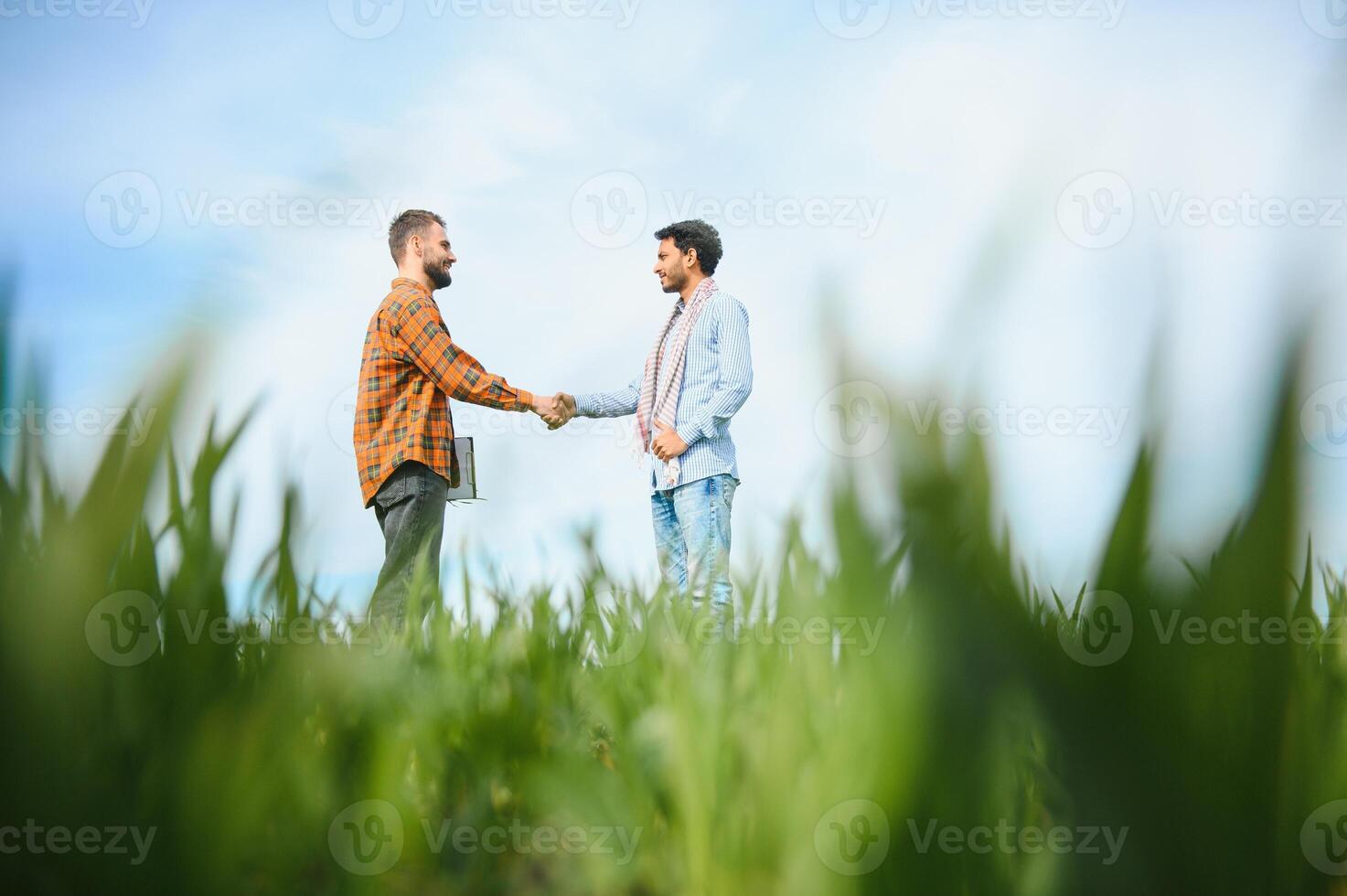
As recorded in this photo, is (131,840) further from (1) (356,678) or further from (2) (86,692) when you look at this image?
(1) (356,678)

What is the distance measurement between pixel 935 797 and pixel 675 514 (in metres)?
4.13

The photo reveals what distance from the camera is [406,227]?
5.32m

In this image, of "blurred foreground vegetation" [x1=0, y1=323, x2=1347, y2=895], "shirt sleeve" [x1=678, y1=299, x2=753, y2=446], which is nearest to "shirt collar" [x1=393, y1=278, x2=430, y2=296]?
"shirt sleeve" [x1=678, y1=299, x2=753, y2=446]

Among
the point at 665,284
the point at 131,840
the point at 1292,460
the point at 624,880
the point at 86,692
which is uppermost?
the point at 665,284

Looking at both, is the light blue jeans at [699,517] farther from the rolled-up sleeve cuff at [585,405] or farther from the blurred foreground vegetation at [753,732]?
the blurred foreground vegetation at [753,732]

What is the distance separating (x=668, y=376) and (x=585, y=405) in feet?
3.11

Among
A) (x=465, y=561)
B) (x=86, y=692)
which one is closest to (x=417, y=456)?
(x=465, y=561)

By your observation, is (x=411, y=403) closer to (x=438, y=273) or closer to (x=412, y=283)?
(x=412, y=283)

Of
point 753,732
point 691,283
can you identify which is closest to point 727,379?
point 691,283

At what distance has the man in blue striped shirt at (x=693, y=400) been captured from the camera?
15.7 feet

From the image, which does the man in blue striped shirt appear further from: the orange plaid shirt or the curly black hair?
the orange plaid shirt

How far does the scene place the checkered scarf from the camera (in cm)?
511

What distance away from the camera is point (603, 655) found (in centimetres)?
212

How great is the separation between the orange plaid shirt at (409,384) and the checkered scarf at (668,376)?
2.89 feet
